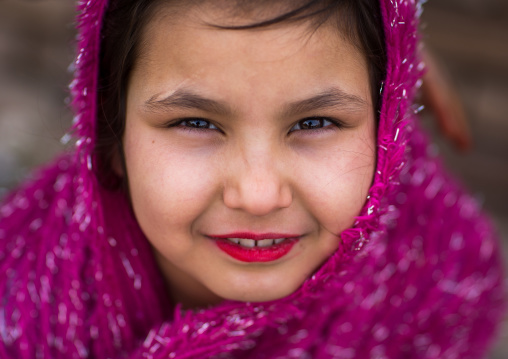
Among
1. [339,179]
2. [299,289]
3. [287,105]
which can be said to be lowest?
[299,289]

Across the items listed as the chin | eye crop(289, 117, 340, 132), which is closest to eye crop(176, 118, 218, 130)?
eye crop(289, 117, 340, 132)

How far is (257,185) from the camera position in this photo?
87 cm

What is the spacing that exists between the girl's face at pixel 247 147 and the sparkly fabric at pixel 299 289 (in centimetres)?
6

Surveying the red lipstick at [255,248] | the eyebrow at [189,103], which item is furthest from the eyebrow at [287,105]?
the red lipstick at [255,248]

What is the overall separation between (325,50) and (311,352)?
24.3 inches

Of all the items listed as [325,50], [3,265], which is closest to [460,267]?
[325,50]

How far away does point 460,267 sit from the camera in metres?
1.29

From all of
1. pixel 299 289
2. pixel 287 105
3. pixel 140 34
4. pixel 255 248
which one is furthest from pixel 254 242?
pixel 140 34

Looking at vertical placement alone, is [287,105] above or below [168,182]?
above

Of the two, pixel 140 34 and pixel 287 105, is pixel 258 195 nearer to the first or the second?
pixel 287 105

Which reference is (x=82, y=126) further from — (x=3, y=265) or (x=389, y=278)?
(x=389, y=278)

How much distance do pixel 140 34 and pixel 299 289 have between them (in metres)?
0.49

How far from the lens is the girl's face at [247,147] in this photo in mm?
838

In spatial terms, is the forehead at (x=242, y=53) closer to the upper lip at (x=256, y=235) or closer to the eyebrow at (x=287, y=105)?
the eyebrow at (x=287, y=105)
